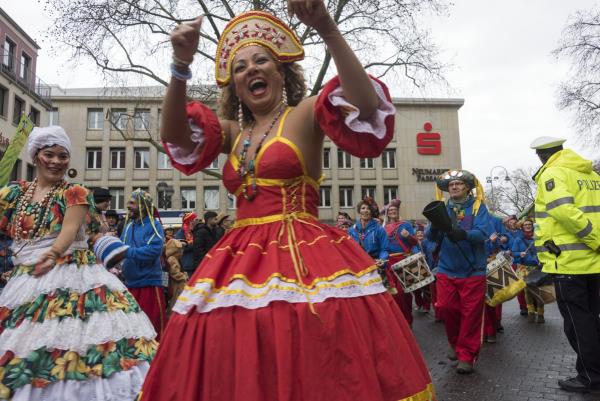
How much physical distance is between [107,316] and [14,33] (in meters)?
32.6

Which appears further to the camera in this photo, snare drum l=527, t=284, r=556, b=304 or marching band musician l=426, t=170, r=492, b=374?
snare drum l=527, t=284, r=556, b=304

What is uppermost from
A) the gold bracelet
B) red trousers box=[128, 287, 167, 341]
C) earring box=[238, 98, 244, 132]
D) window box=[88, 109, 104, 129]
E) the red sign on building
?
window box=[88, 109, 104, 129]

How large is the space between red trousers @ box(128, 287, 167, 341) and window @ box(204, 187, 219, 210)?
33508mm

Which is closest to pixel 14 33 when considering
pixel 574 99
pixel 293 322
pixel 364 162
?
pixel 364 162

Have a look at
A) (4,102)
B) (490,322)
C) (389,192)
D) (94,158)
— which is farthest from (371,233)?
(94,158)

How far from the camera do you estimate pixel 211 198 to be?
39.7m

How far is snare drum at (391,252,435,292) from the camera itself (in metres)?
7.24

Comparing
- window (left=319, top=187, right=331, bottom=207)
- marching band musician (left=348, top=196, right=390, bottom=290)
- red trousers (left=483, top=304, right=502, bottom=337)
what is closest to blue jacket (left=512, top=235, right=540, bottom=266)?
red trousers (left=483, top=304, right=502, bottom=337)

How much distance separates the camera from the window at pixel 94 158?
1565 inches

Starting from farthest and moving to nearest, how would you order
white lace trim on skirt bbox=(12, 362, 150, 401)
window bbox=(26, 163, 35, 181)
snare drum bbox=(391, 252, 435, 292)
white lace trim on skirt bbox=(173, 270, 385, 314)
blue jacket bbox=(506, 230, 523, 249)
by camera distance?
window bbox=(26, 163, 35, 181), blue jacket bbox=(506, 230, 523, 249), snare drum bbox=(391, 252, 435, 292), white lace trim on skirt bbox=(12, 362, 150, 401), white lace trim on skirt bbox=(173, 270, 385, 314)

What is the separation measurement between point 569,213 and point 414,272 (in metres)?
2.95

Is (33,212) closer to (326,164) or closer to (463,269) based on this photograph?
(463,269)

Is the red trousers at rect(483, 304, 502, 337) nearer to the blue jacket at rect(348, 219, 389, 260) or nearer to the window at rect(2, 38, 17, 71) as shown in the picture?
the blue jacket at rect(348, 219, 389, 260)

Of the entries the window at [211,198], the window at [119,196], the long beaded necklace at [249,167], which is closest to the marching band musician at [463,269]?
the long beaded necklace at [249,167]
